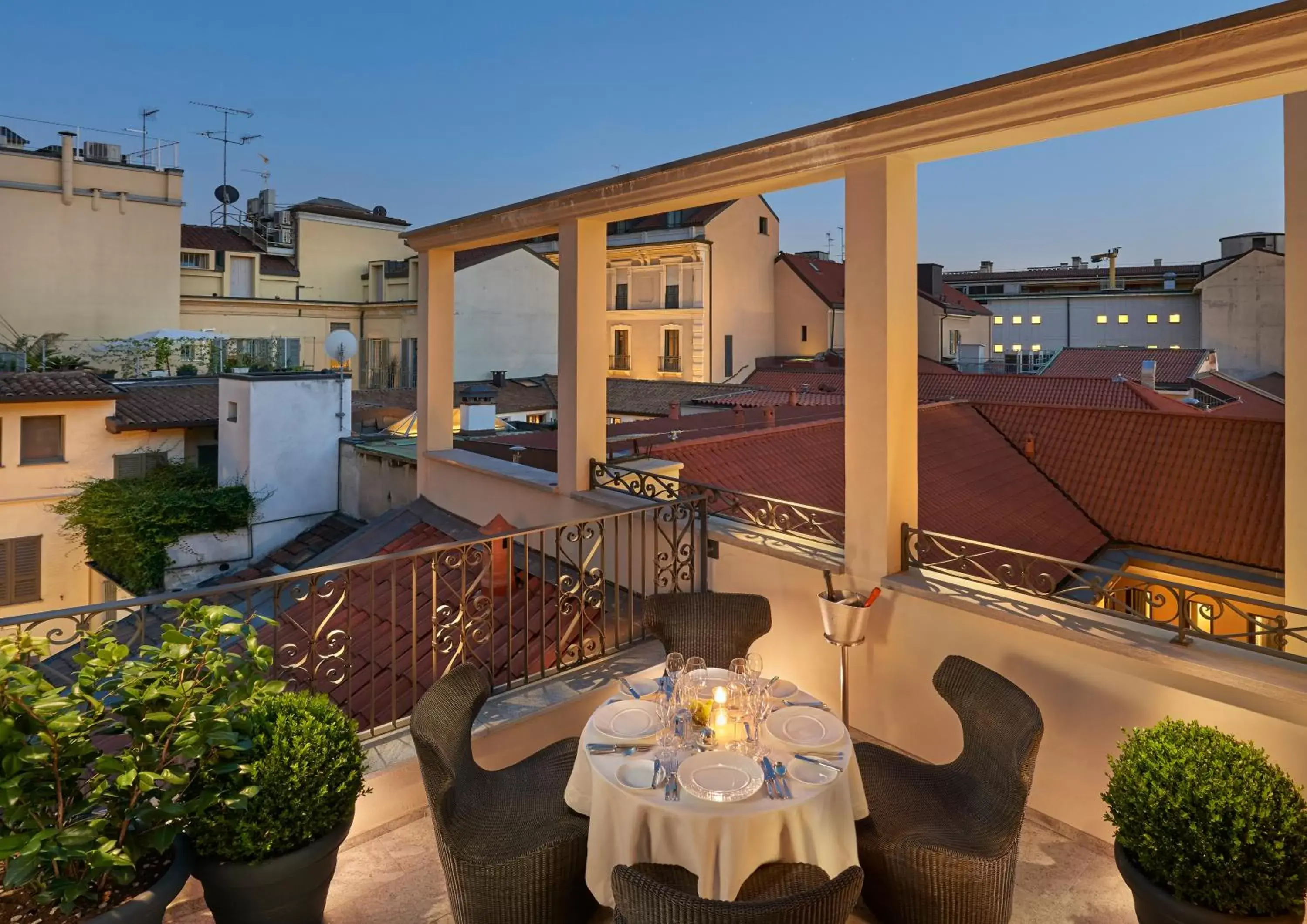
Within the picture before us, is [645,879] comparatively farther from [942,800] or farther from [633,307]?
[633,307]

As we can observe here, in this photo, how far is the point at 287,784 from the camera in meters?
2.50

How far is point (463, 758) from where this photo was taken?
3104 millimetres

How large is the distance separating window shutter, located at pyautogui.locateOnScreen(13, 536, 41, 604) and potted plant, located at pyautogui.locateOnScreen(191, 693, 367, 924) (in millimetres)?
16304

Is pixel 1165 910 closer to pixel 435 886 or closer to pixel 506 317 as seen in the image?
pixel 435 886

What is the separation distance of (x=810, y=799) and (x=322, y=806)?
1652mm

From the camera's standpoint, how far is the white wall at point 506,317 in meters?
25.3

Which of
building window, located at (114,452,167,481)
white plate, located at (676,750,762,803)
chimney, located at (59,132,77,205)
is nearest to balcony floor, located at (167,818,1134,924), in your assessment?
white plate, located at (676,750,762,803)

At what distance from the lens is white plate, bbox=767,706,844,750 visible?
2855 mm

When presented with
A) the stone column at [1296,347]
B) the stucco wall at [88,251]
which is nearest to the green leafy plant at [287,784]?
the stone column at [1296,347]

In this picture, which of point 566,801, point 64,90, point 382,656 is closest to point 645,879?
point 566,801

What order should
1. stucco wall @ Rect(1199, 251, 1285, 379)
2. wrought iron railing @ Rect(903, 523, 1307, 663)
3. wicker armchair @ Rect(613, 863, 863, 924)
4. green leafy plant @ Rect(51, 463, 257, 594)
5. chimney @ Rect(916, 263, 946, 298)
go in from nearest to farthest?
wicker armchair @ Rect(613, 863, 863, 924), wrought iron railing @ Rect(903, 523, 1307, 663), green leafy plant @ Rect(51, 463, 257, 594), stucco wall @ Rect(1199, 251, 1285, 379), chimney @ Rect(916, 263, 946, 298)

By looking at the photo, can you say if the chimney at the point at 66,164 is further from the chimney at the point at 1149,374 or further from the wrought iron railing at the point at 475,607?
the chimney at the point at 1149,374

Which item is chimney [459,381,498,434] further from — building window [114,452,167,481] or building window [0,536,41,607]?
building window [0,536,41,607]

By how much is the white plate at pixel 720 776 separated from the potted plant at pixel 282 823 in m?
1.19
